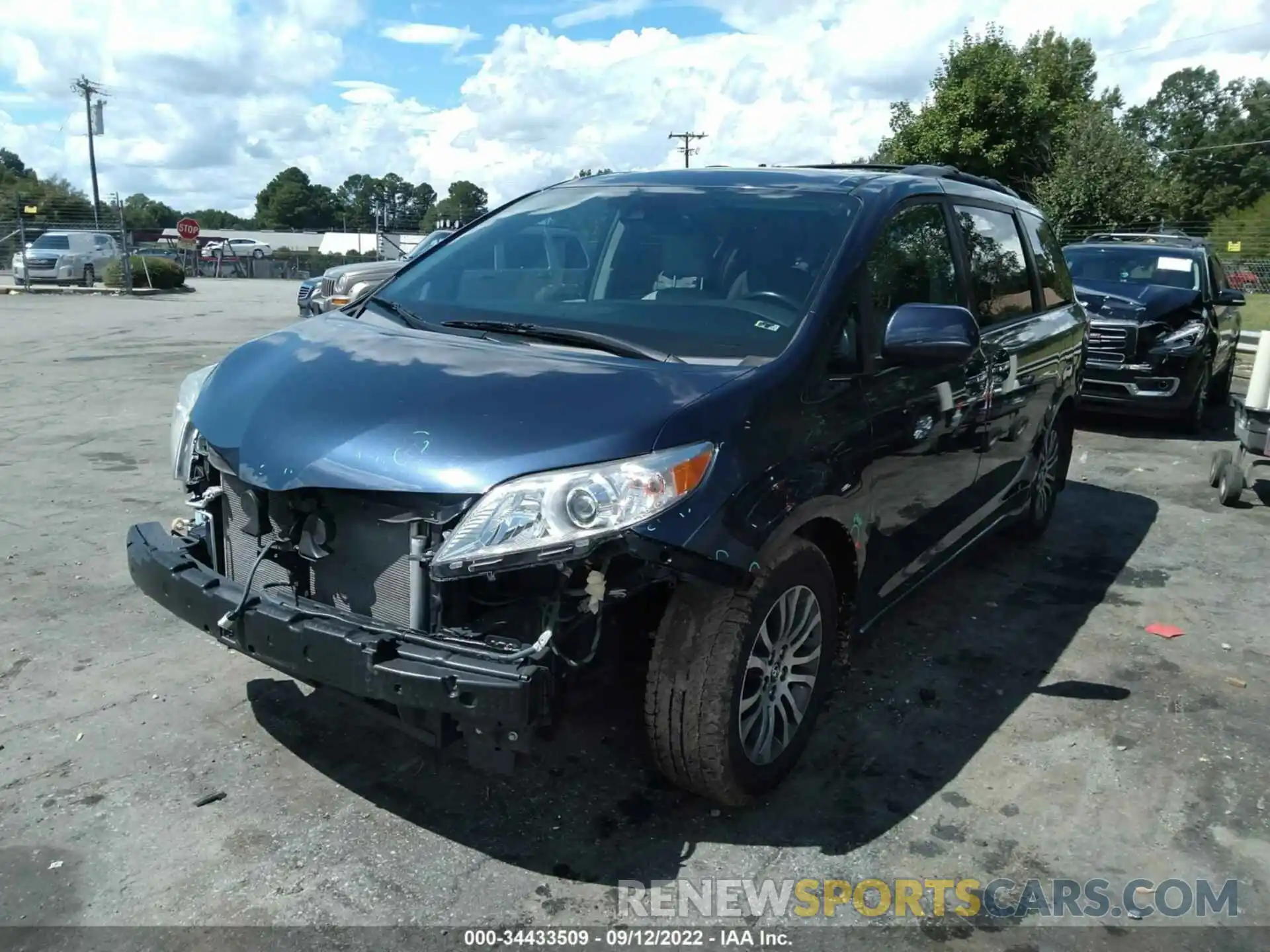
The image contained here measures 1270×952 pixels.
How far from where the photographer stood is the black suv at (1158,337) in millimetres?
9578

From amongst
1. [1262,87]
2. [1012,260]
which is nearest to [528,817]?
[1012,260]

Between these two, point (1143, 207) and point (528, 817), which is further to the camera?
point (1143, 207)

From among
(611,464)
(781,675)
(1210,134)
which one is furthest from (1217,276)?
(1210,134)

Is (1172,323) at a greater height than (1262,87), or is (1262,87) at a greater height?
(1262,87)

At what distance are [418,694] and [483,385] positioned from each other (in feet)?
2.93

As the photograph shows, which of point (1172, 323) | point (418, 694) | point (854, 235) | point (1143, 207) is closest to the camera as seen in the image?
point (418, 694)

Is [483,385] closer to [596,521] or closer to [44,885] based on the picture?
[596,521]

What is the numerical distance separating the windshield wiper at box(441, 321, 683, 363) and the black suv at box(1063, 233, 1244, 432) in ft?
23.9

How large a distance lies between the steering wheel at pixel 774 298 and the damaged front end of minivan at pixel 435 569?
2.78 feet

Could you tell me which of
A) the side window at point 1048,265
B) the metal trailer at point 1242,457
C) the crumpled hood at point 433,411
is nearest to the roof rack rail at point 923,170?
the side window at point 1048,265

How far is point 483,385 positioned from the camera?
3000 mm

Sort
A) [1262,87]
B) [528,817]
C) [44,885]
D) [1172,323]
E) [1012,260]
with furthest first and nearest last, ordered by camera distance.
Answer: [1262,87], [1172,323], [1012,260], [528,817], [44,885]

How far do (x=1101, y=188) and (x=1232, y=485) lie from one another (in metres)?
25.3

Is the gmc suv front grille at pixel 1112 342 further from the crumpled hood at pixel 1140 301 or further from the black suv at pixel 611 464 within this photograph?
the black suv at pixel 611 464
